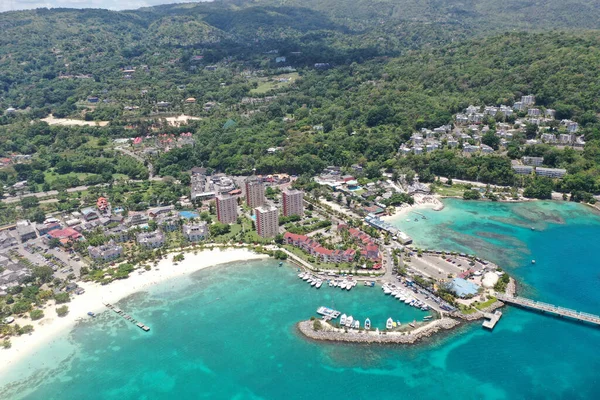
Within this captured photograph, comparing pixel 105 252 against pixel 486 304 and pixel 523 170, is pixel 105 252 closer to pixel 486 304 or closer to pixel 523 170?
pixel 486 304

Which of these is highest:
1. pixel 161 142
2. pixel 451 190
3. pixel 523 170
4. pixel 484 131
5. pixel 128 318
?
pixel 484 131

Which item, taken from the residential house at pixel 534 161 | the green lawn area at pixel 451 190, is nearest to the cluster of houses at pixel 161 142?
the green lawn area at pixel 451 190

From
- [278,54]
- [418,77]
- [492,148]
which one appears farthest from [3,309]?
[278,54]

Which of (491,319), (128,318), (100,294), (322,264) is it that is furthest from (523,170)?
(100,294)

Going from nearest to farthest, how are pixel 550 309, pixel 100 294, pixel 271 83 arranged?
pixel 550 309 → pixel 100 294 → pixel 271 83

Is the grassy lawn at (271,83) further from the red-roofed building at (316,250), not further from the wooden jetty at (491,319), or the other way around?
the wooden jetty at (491,319)

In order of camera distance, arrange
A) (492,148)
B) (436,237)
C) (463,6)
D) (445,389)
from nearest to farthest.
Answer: (445,389) → (436,237) → (492,148) → (463,6)

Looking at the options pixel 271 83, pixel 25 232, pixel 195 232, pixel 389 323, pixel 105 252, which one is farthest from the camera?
pixel 271 83

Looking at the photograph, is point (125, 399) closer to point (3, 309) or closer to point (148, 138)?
point (3, 309)
